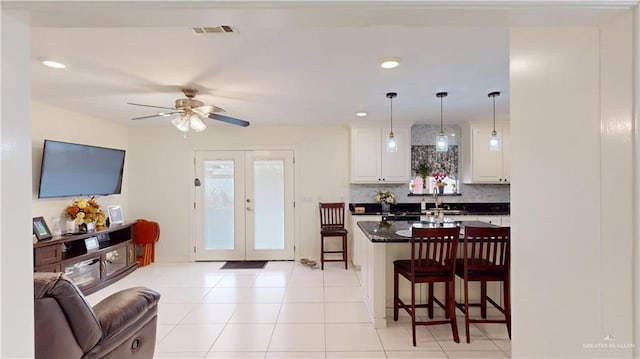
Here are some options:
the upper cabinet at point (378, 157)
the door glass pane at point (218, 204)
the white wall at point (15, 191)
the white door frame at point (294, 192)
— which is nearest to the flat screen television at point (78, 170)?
the white door frame at point (294, 192)

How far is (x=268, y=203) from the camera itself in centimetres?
534

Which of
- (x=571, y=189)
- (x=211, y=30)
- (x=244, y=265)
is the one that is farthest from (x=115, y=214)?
(x=571, y=189)

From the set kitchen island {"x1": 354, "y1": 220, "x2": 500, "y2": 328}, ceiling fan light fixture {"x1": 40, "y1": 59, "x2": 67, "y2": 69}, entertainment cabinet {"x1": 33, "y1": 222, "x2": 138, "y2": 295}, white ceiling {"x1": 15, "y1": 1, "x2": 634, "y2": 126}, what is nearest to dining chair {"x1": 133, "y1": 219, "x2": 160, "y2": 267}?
entertainment cabinet {"x1": 33, "y1": 222, "x2": 138, "y2": 295}

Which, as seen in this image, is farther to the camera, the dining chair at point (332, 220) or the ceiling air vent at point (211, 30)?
the dining chair at point (332, 220)

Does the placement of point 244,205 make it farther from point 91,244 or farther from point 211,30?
point 211,30

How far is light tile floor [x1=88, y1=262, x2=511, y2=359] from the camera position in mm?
2511

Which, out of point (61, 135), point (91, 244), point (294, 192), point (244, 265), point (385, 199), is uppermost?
point (61, 135)

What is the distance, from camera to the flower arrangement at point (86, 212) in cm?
394

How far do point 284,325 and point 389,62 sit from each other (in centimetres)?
249

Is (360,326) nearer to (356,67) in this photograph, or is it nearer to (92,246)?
(356,67)

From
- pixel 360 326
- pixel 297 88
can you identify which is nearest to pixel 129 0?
pixel 297 88

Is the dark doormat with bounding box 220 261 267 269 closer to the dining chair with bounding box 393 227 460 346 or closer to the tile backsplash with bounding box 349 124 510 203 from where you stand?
the tile backsplash with bounding box 349 124 510 203

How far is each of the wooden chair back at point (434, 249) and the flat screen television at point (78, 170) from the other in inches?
157

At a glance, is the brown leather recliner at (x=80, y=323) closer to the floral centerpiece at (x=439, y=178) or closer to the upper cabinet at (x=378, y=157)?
the floral centerpiece at (x=439, y=178)
